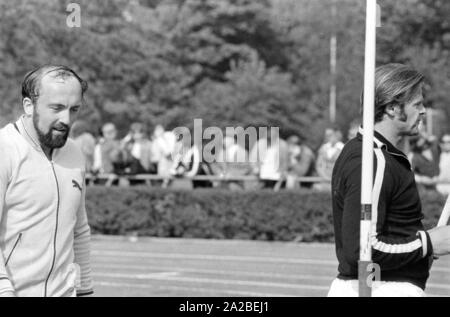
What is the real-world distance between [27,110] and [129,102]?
39.9 meters

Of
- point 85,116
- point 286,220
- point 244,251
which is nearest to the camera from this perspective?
point 244,251

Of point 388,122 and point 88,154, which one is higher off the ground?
point 388,122

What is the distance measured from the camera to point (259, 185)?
20.2 m

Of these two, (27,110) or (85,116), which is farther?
(85,116)

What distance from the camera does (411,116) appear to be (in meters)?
4.48

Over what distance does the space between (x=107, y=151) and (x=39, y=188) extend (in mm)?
16677

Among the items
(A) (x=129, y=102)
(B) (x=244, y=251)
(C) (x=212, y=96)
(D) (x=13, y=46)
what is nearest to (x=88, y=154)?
(B) (x=244, y=251)

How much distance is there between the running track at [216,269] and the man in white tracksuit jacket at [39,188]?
7.55 meters

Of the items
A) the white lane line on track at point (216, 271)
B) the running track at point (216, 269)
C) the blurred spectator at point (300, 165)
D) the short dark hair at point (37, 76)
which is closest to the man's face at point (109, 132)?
the running track at point (216, 269)

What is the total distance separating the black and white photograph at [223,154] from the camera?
439cm

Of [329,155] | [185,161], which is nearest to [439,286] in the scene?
[329,155]

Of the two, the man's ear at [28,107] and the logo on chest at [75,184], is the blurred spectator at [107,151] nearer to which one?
the logo on chest at [75,184]
